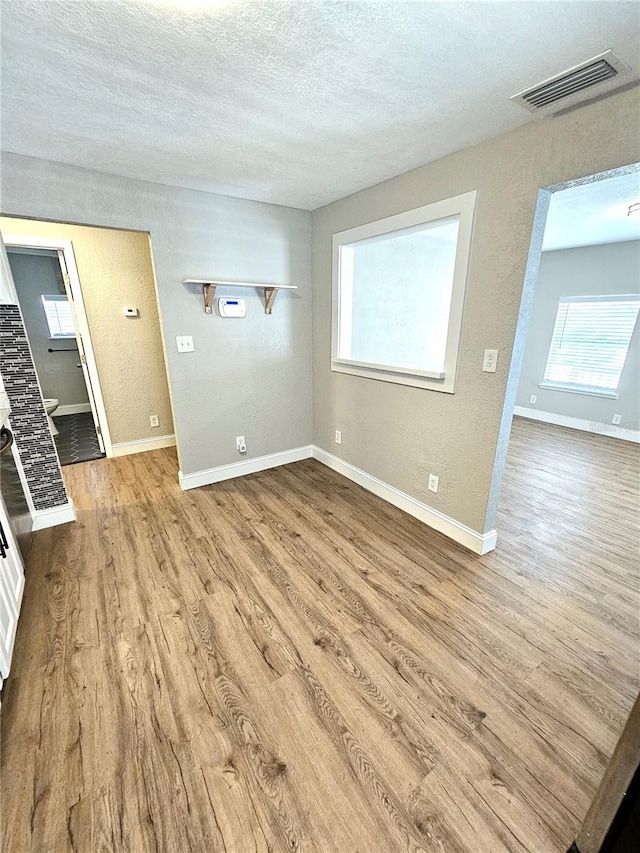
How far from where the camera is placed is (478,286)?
192cm

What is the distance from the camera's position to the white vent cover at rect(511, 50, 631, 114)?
1.19 m

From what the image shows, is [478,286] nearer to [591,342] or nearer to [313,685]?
[313,685]

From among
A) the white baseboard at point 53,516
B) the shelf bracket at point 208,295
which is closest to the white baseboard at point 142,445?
the white baseboard at point 53,516

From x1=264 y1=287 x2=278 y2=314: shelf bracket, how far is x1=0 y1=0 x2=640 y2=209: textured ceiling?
1023 millimetres

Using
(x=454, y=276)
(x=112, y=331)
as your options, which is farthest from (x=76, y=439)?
(x=454, y=276)

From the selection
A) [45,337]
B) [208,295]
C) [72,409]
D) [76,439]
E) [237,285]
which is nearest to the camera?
[208,295]

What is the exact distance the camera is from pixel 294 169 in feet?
7.03

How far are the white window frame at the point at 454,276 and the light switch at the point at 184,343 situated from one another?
124 cm

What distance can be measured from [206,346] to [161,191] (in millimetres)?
1099

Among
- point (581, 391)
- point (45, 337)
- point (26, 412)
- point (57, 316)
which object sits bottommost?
point (581, 391)

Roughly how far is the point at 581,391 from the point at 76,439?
22.1 feet

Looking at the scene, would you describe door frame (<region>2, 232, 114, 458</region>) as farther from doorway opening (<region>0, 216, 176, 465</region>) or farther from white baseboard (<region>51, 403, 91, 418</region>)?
white baseboard (<region>51, 403, 91, 418</region>)

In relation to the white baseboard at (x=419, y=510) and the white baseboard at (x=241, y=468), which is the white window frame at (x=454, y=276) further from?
the white baseboard at (x=241, y=468)

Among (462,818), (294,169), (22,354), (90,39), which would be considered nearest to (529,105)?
(294,169)
